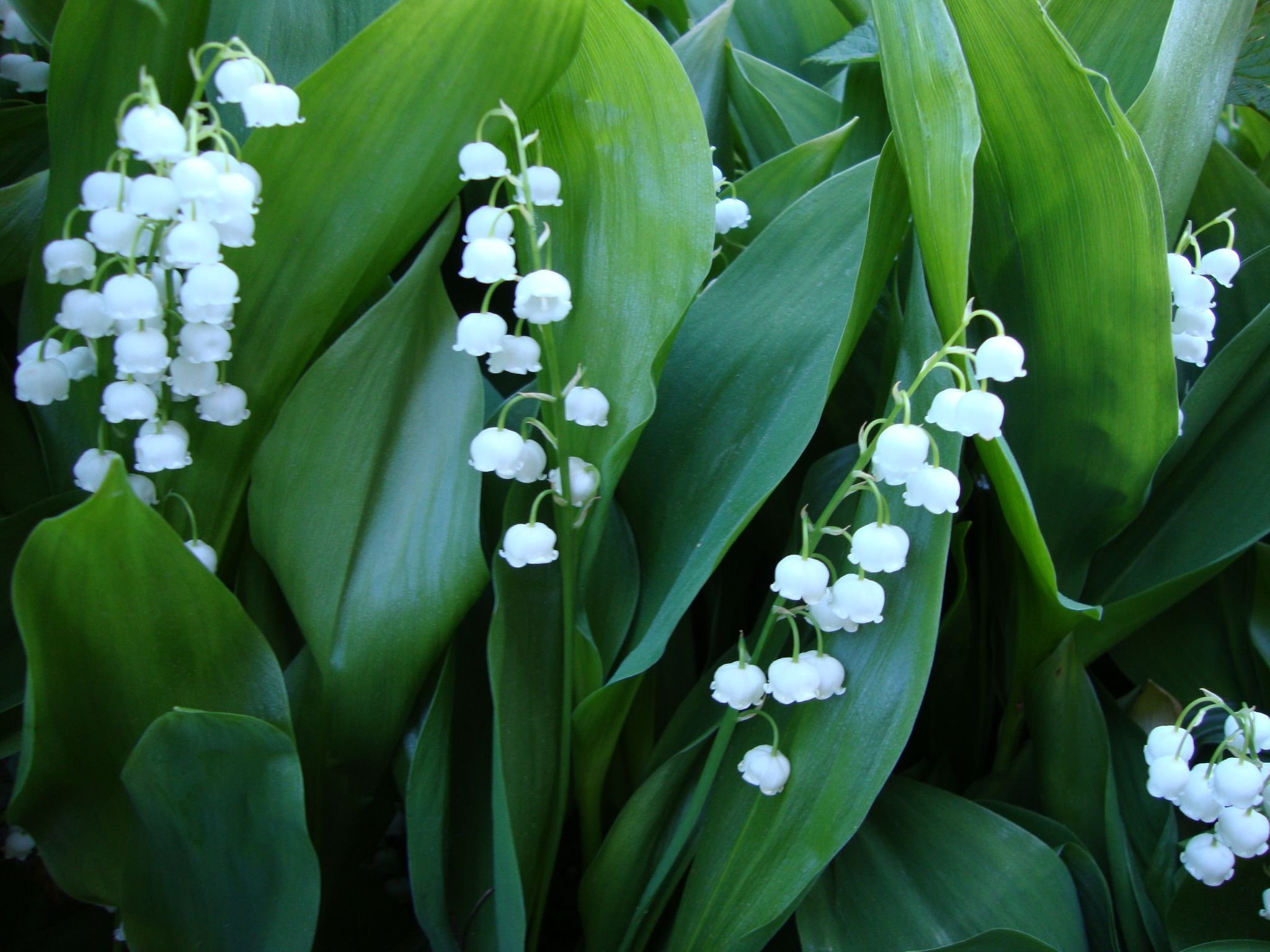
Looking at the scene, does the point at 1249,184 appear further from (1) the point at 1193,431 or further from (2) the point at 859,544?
(2) the point at 859,544

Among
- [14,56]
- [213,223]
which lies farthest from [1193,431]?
[14,56]

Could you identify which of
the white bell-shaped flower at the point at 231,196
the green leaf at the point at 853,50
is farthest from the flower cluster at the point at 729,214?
the white bell-shaped flower at the point at 231,196

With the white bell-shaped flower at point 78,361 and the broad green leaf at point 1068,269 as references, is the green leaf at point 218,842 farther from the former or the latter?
the broad green leaf at point 1068,269

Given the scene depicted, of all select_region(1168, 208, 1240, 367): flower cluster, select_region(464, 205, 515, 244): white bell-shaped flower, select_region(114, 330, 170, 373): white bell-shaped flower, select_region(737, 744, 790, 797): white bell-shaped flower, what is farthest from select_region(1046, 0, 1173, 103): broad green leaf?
select_region(114, 330, 170, 373): white bell-shaped flower

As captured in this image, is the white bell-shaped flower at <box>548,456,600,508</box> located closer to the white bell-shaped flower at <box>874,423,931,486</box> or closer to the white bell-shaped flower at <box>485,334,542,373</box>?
the white bell-shaped flower at <box>485,334,542,373</box>

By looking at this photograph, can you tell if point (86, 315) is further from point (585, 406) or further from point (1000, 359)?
point (1000, 359)

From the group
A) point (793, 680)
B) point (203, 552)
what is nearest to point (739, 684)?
point (793, 680)

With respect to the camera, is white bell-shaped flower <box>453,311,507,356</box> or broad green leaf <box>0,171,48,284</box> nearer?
white bell-shaped flower <box>453,311,507,356</box>
